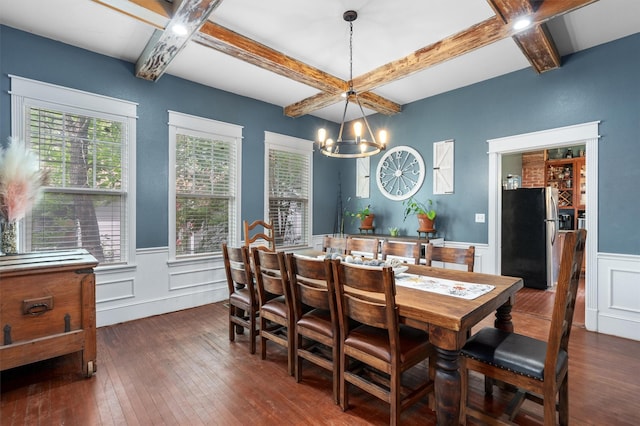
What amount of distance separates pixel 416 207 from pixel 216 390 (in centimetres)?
356

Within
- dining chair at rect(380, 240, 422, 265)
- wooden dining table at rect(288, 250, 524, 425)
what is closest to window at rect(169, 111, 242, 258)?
dining chair at rect(380, 240, 422, 265)

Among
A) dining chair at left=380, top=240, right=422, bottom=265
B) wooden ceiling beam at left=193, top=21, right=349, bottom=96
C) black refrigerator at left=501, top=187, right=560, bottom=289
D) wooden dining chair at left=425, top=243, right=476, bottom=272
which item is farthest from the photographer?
black refrigerator at left=501, top=187, right=560, bottom=289

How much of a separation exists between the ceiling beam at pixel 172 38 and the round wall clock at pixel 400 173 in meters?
3.38

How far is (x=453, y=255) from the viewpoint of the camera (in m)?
2.65

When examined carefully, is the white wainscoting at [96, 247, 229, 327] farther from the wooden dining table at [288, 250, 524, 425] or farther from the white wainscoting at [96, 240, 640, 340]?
the wooden dining table at [288, 250, 524, 425]

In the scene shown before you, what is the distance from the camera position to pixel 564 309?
1430mm

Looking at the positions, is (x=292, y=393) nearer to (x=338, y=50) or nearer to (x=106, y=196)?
(x=106, y=196)

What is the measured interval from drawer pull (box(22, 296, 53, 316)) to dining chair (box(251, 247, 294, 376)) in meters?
1.46

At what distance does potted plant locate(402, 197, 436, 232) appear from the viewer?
171 inches

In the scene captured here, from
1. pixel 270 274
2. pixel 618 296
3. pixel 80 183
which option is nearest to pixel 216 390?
pixel 270 274

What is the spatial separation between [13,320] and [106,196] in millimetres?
1628

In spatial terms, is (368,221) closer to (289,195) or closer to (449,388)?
(289,195)

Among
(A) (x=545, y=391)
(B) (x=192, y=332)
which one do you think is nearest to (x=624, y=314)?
(A) (x=545, y=391)

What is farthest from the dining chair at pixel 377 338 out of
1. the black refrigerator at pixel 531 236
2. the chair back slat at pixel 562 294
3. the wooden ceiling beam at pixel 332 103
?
the black refrigerator at pixel 531 236
